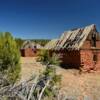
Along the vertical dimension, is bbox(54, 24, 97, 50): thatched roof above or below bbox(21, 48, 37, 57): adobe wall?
above

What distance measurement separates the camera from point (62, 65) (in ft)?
124

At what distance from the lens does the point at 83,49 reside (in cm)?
3412

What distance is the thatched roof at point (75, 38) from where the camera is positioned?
112 feet

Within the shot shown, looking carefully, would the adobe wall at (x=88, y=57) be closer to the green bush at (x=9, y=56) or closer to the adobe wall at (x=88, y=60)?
the adobe wall at (x=88, y=60)

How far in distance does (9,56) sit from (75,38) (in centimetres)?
1728

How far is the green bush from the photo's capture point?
1947cm

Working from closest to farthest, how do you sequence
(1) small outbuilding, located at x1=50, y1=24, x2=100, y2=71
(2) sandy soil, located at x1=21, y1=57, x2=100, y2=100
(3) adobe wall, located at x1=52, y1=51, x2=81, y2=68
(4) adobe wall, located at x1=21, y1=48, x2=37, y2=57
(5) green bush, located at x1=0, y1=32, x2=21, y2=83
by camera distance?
(5) green bush, located at x1=0, y1=32, x2=21, y2=83 < (2) sandy soil, located at x1=21, y1=57, x2=100, y2=100 < (1) small outbuilding, located at x1=50, y1=24, x2=100, y2=71 < (3) adobe wall, located at x1=52, y1=51, x2=81, y2=68 < (4) adobe wall, located at x1=21, y1=48, x2=37, y2=57

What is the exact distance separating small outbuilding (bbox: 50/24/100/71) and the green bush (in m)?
14.3

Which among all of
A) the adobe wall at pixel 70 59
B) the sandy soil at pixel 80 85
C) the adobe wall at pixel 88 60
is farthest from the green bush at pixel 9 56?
the adobe wall at pixel 70 59

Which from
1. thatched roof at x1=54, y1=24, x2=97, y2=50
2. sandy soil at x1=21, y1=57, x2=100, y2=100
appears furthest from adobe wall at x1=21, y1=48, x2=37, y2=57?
sandy soil at x1=21, y1=57, x2=100, y2=100

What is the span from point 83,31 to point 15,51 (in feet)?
55.8

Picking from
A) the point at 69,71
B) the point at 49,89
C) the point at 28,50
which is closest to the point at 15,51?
the point at 49,89

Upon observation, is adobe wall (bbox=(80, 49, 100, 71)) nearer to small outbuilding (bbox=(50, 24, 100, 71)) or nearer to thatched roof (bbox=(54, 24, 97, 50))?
small outbuilding (bbox=(50, 24, 100, 71))

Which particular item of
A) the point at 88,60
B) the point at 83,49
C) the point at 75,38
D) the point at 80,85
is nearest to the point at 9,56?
the point at 80,85
